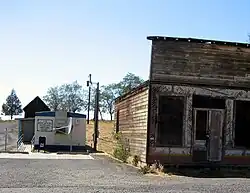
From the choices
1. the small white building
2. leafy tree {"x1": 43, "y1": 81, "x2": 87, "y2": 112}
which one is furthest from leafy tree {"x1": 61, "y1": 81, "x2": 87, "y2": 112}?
the small white building

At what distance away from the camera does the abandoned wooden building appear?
1658 centimetres

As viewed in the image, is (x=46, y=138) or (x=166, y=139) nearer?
(x=166, y=139)

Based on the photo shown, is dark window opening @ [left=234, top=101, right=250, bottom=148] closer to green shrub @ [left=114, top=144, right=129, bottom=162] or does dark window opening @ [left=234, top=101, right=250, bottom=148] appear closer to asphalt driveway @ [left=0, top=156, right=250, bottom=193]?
asphalt driveway @ [left=0, top=156, right=250, bottom=193]

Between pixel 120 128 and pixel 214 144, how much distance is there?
792cm

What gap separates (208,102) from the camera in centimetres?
1706

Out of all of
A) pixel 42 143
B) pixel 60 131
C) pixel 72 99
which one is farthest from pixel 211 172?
pixel 72 99

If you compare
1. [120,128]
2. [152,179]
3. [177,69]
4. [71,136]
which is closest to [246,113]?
[177,69]

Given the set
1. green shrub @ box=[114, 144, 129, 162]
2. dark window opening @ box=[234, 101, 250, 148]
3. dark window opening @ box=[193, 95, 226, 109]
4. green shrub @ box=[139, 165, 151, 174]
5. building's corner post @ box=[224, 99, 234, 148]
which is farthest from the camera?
green shrub @ box=[114, 144, 129, 162]

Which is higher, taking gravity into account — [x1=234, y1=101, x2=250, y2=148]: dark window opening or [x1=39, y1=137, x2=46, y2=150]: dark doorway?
[x1=234, y1=101, x2=250, y2=148]: dark window opening

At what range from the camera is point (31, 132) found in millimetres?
41750

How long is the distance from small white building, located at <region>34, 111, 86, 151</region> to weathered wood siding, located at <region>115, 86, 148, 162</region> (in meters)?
8.88

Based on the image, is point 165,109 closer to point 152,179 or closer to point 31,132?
point 152,179

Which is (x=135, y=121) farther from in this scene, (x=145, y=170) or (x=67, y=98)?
(x=67, y=98)

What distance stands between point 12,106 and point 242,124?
104m
